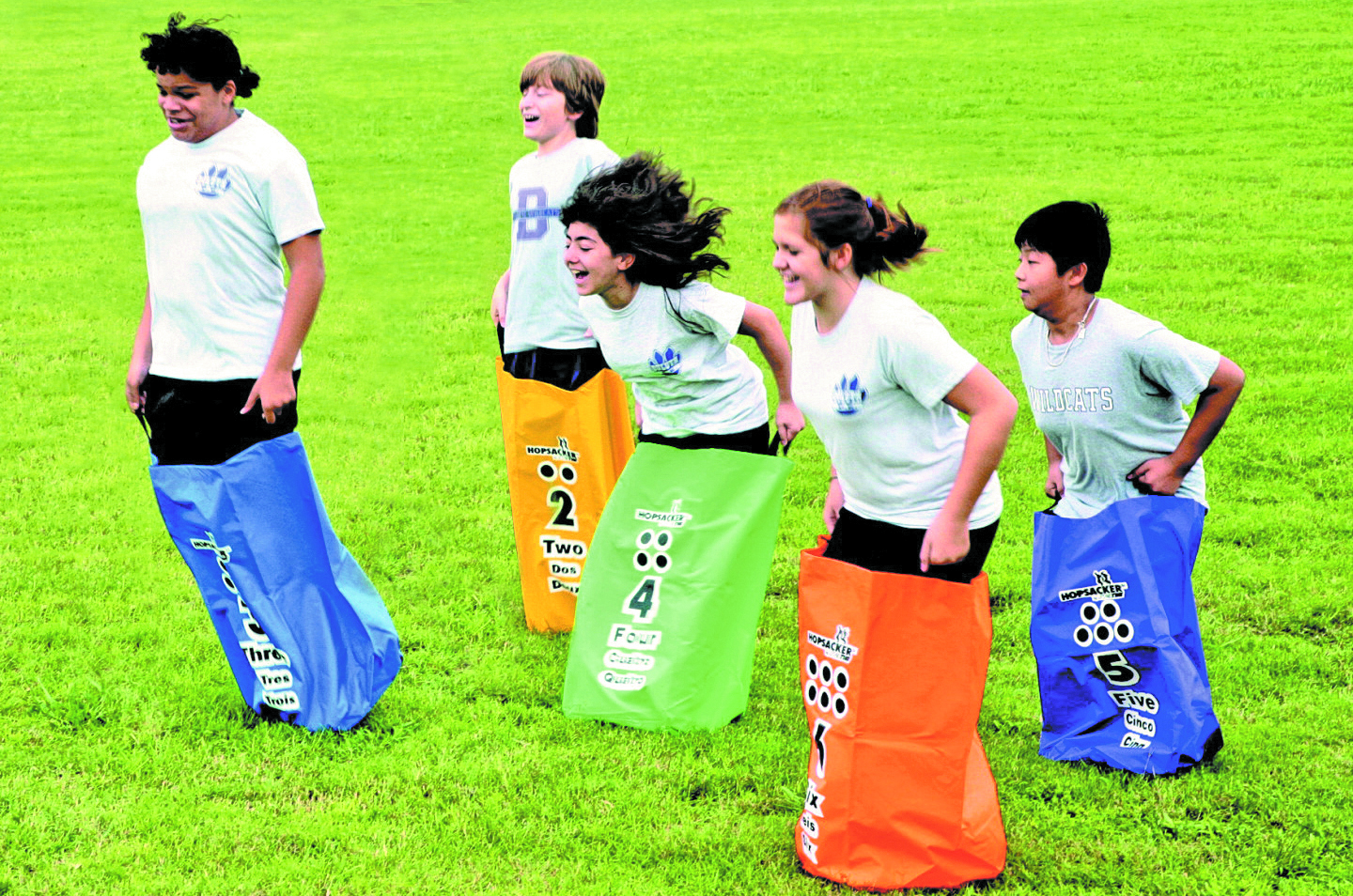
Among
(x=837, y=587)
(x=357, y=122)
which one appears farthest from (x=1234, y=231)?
(x=357, y=122)

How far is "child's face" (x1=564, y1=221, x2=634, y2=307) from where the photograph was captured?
4.44 meters

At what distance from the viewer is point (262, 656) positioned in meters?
4.61

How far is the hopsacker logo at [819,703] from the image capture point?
3674 mm

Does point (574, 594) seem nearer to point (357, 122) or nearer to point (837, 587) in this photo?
point (837, 587)

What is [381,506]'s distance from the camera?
7133 mm

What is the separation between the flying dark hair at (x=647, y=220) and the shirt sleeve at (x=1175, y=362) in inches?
57.9

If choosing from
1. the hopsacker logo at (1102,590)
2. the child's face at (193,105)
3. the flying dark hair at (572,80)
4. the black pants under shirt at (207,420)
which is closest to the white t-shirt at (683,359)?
the flying dark hair at (572,80)

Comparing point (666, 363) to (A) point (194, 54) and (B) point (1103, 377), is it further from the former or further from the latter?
(A) point (194, 54)

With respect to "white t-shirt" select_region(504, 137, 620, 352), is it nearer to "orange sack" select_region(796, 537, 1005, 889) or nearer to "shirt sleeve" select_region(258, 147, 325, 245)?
"shirt sleeve" select_region(258, 147, 325, 245)

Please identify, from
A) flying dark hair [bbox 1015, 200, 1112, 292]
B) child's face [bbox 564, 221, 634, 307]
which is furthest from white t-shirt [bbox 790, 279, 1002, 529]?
child's face [bbox 564, 221, 634, 307]

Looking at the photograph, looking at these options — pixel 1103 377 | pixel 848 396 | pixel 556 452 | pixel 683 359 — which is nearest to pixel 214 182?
pixel 683 359

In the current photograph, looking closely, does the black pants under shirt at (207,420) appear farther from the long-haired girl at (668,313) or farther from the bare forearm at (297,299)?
the long-haired girl at (668,313)

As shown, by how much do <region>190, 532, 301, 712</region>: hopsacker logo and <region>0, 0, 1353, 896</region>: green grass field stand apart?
0.13 metres

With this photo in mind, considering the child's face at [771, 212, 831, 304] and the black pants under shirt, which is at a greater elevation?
the child's face at [771, 212, 831, 304]
